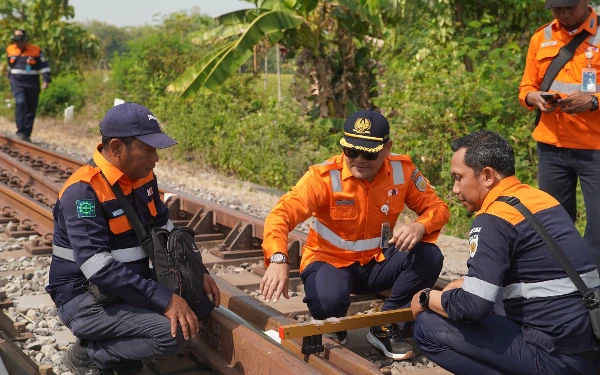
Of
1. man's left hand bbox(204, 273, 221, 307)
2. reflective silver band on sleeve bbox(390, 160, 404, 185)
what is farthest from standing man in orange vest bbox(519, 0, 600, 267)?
man's left hand bbox(204, 273, 221, 307)

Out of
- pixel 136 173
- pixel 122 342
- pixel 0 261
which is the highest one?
pixel 136 173

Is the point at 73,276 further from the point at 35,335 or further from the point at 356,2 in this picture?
the point at 356,2

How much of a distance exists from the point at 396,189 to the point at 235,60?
9188 millimetres

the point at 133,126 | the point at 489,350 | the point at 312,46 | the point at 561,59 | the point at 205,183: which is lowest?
the point at 205,183

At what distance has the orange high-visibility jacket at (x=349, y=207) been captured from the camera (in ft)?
14.7

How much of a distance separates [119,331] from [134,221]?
57cm

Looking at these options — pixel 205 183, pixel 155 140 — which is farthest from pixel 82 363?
pixel 205 183

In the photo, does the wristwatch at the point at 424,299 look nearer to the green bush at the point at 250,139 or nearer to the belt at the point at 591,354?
the belt at the point at 591,354

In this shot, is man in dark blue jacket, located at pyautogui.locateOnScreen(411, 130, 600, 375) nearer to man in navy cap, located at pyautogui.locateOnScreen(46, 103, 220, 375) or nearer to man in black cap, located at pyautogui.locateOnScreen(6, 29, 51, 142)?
man in navy cap, located at pyautogui.locateOnScreen(46, 103, 220, 375)

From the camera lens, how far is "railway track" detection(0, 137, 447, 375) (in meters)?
3.75

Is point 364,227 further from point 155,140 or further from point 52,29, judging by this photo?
point 52,29

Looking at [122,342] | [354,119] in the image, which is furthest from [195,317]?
[354,119]

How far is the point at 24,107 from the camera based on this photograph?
1495 cm

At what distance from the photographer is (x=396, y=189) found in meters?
4.62
